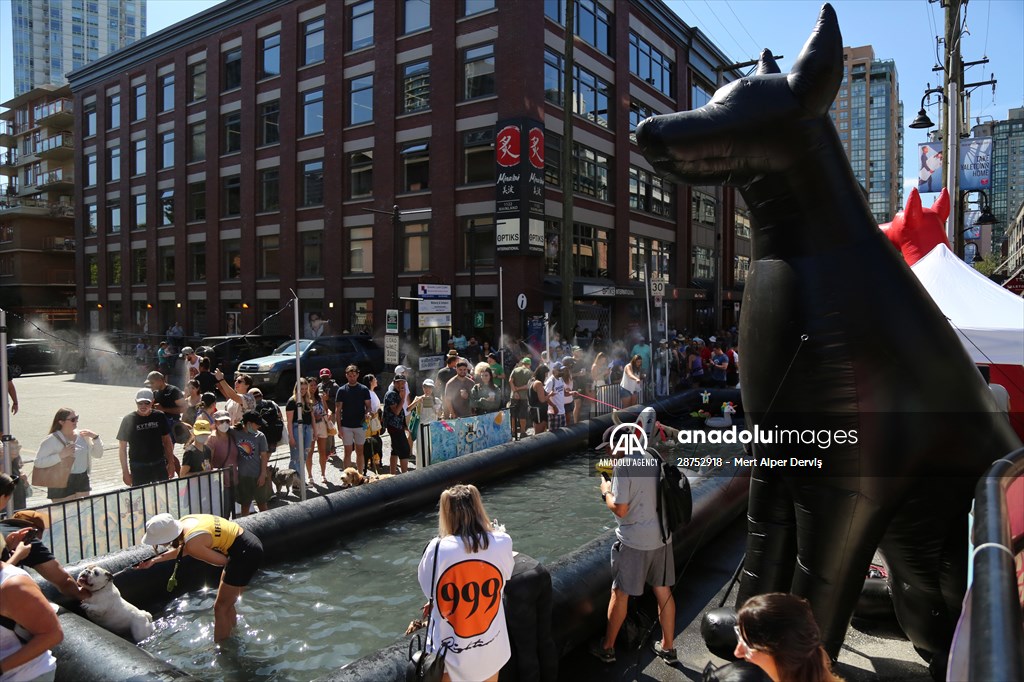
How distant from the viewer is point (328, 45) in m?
28.8

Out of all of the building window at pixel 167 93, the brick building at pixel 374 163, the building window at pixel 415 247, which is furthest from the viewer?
the building window at pixel 167 93

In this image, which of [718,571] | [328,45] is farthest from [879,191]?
[718,571]

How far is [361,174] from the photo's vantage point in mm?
28500

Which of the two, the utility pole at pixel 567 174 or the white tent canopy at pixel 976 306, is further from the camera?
the utility pole at pixel 567 174

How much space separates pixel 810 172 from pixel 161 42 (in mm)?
41658

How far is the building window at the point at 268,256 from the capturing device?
1232 inches

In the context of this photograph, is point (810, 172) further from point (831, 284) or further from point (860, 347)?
point (860, 347)

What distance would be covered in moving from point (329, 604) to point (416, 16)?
87.2 ft

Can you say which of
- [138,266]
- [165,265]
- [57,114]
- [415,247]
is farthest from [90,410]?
[57,114]

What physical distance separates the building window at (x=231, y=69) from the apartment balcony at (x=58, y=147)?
2524cm

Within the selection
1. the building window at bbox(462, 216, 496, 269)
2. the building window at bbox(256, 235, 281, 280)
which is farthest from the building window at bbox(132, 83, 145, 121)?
the building window at bbox(462, 216, 496, 269)

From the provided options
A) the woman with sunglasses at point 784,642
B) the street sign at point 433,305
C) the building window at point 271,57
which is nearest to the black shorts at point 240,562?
the woman with sunglasses at point 784,642

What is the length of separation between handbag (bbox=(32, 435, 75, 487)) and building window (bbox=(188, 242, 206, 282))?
99.2 ft

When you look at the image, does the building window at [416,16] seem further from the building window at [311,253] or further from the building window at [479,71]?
the building window at [311,253]
